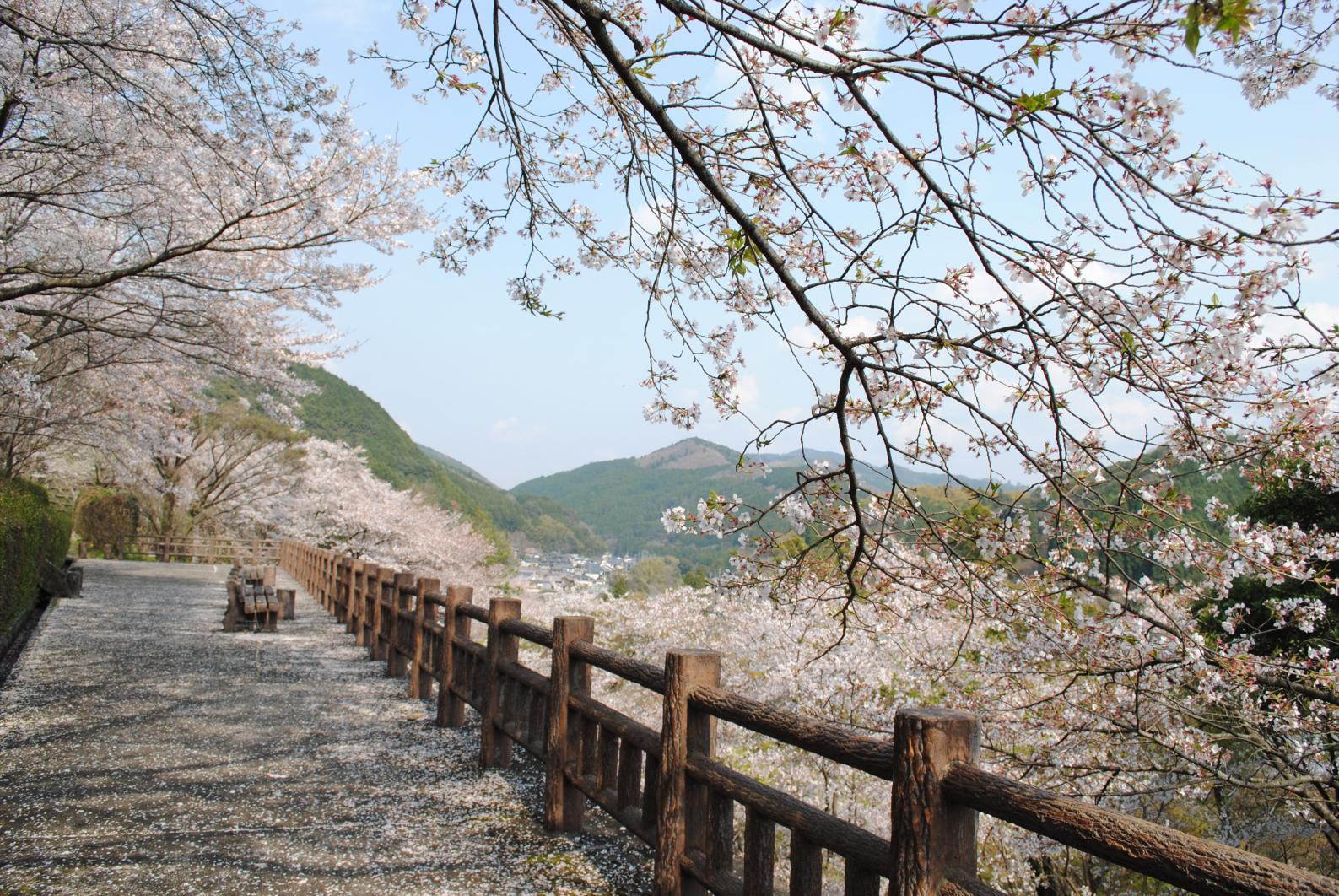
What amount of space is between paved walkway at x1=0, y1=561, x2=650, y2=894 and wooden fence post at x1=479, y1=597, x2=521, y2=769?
0.43 ft

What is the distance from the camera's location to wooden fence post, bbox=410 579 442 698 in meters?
6.73

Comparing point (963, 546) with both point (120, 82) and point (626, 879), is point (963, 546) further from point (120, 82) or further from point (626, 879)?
point (120, 82)

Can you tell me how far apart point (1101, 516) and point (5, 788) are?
5.53 metres

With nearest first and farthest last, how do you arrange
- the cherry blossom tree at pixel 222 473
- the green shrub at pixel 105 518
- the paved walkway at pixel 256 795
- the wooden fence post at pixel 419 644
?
the paved walkway at pixel 256 795, the wooden fence post at pixel 419 644, the green shrub at pixel 105 518, the cherry blossom tree at pixel 222 473

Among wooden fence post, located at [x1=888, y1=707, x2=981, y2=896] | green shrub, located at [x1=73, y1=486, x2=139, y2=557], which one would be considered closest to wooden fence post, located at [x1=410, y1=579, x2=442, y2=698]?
wooden fence post, located at [x1=888, y1=707, x2=981, y2=896]

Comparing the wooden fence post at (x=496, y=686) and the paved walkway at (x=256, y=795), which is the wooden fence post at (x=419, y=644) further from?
the wooden fence post at (x=496, y=686)

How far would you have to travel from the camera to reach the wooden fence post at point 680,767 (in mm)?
2883

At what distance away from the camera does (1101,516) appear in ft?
11.1

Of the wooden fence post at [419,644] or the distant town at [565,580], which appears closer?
the wooden fence post at [419,644]

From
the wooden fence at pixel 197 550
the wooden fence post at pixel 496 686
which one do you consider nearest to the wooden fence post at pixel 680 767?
the wooden fence post at pixel 496 686

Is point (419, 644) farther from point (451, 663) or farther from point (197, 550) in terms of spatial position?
point (197, 550)

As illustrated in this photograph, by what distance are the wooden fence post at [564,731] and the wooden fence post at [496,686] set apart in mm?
855

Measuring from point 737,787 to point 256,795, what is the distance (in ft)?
9.54

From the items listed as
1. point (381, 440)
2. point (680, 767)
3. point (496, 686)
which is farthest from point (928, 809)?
point (381, 440)
